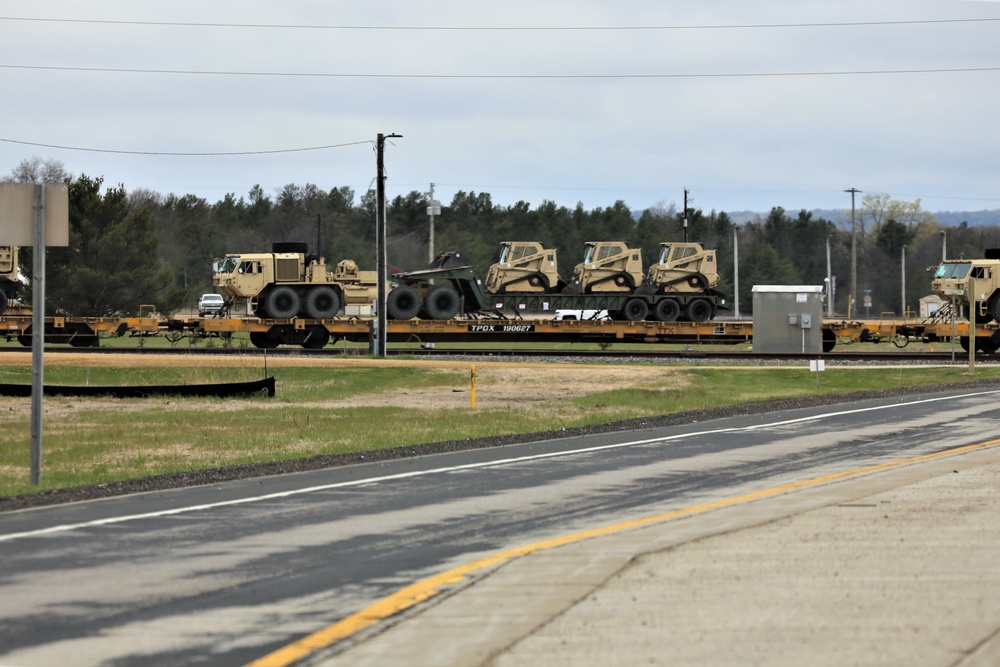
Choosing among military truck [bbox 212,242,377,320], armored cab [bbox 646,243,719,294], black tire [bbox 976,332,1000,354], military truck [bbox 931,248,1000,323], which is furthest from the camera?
armored cab [bbox 646,243,719,294]

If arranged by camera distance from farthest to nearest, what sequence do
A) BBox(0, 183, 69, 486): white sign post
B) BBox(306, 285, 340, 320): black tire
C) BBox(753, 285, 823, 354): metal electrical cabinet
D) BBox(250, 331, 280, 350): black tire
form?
BBox(306, 285, 340, 320): black tire < BBox(250, 331, 280, 350): black tire < BBox(753, 285, 823, 354): metal electrical cabinet < BBox(0, 183, 69, 486): white sign post

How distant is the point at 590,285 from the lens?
1944 inches

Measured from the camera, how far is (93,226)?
→ 6356 cm

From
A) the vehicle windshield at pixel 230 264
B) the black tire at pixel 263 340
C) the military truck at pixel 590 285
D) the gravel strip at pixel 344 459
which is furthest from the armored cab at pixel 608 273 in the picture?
the gravel strip at pixel 344 459

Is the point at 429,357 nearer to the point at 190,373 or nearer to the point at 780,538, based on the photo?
the point at 190,373

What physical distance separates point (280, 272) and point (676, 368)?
17410mm

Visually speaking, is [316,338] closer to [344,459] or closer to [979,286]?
[979,286]

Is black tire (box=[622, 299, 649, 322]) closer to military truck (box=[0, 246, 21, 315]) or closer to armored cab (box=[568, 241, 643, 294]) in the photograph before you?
armored cab (box=[568, 241, 643, 294])

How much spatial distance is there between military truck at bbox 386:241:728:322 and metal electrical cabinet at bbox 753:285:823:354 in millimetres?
8885

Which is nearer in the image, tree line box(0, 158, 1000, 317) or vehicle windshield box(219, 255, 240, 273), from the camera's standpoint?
vehicle windshield box(219, 255, 240, 273)

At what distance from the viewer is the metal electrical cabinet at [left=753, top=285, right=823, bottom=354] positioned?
131ft

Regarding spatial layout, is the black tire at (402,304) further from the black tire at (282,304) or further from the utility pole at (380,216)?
the utility pole at (380,216)

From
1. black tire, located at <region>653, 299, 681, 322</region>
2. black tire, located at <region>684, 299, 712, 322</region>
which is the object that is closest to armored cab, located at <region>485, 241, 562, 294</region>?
black tire, located at <region>653, 299, 681, 322</region>

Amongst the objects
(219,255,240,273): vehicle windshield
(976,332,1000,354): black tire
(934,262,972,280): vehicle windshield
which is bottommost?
(976,332,1000,354): black tire
